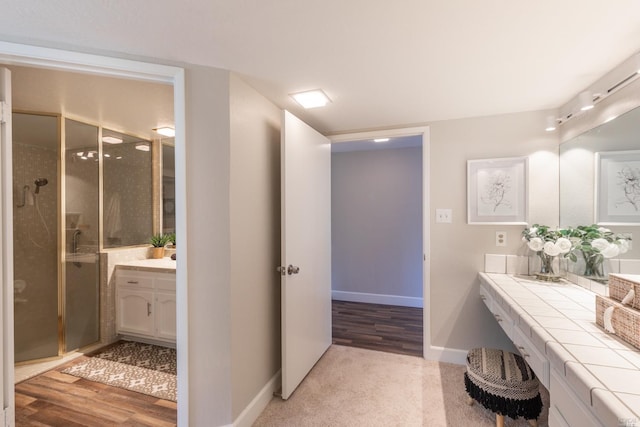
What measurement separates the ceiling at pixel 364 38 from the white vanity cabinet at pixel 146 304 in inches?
75.5

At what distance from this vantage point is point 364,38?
1.27 meters

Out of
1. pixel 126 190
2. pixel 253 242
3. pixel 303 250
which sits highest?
Answer: pixel 126 190

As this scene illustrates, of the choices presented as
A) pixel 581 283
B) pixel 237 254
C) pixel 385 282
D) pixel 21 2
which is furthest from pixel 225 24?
pixel 385 282

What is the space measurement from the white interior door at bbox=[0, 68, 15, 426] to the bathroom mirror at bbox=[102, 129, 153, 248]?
4.96ft

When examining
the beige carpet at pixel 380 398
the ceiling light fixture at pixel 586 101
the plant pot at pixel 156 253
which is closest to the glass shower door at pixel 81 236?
the plant pot at pixel 156 253

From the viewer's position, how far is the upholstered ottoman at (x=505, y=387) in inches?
60.6

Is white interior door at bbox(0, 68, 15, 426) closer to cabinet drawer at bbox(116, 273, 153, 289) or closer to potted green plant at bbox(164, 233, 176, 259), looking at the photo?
cabinet drawer at bbox(116, 273, 153, 289)

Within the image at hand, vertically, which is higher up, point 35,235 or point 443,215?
point 443,215

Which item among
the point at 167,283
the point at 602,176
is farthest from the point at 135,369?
the point at 602,176

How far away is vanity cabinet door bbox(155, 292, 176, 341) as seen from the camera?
2.55m

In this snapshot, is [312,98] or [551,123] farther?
[551,123]

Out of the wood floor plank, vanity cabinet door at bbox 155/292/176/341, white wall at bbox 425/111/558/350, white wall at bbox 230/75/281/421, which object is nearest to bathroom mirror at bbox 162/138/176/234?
vanity cabinet door at bbox 155/292/176/341

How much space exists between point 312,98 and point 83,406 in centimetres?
260

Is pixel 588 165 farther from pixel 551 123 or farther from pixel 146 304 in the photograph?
pixel 146 304
